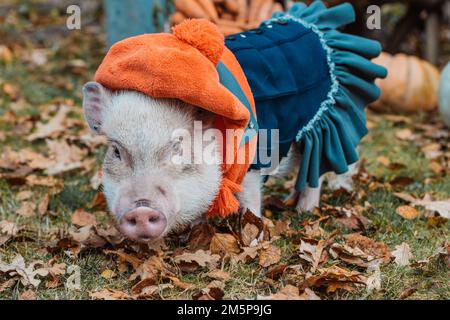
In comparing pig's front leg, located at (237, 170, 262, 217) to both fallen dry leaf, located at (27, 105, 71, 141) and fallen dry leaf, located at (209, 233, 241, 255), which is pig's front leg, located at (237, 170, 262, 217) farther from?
fallen dry leaf, located at (27, 105, 71, 141)

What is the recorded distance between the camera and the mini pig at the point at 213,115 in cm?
251

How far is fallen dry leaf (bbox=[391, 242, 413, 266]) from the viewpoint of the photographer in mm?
2734

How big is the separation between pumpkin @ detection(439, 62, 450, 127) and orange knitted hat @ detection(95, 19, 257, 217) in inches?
96.6

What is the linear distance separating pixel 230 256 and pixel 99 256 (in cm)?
56

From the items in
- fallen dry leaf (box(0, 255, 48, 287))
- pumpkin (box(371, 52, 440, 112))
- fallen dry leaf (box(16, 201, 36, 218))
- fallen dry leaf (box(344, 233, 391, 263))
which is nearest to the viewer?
fallen dry leaf (box(0, 255, 48, 287))

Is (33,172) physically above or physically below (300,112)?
below

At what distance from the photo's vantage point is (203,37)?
8.57 feet

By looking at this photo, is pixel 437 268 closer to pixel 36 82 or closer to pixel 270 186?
pixel 270 186

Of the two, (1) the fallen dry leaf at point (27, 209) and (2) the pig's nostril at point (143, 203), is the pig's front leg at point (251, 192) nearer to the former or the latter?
(2) the pig's nostril at point (143, 203)

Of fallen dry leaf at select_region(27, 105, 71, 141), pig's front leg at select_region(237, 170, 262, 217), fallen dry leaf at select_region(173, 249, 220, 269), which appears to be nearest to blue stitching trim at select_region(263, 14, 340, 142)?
pig's front leg at select_region(237, 170, 262, 217)

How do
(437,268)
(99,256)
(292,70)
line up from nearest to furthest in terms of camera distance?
(437,268)
(99,256)
(292,70)

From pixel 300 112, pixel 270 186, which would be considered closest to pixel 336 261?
pixel 300 112

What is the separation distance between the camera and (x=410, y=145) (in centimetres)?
479
